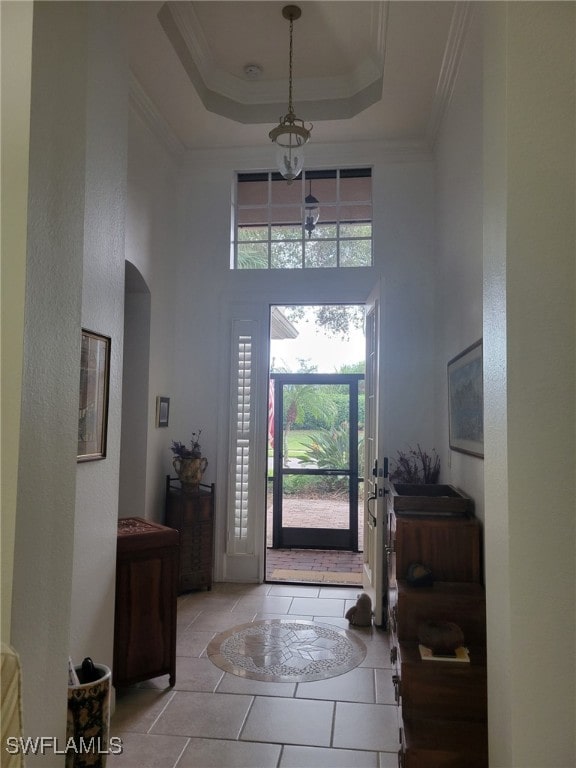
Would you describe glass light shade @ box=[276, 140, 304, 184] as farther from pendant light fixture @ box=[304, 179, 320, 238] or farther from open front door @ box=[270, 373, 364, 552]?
open front door @ box=[270, 373, 364, 552]

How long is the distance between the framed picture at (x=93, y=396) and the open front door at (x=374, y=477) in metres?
2.10

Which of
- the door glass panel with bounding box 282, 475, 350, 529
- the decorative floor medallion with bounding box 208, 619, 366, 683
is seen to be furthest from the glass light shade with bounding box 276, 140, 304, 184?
the door glass panel with bounding box 282, 475, 350, 529

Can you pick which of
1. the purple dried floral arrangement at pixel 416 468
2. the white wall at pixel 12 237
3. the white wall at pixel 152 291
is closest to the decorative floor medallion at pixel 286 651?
the purple dried floral arrangement at pixel 416 468

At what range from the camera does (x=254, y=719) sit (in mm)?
2926

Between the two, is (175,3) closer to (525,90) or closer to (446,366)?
(525,90)

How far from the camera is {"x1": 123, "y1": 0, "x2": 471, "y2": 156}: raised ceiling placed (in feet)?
11.9

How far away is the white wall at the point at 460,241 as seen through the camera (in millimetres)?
3324

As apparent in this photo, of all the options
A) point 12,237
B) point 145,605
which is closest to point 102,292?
point 12,237

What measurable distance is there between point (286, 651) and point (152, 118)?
14.2 ft

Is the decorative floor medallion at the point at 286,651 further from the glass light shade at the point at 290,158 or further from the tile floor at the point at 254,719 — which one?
the glass light shade at the point at 290,158

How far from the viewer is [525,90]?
1670 millimetres

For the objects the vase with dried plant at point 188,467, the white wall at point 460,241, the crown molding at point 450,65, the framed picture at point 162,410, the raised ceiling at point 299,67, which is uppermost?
the raised ceiling at point 299,67

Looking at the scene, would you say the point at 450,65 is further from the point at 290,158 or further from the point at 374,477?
the point at 374,477

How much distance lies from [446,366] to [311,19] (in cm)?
267
